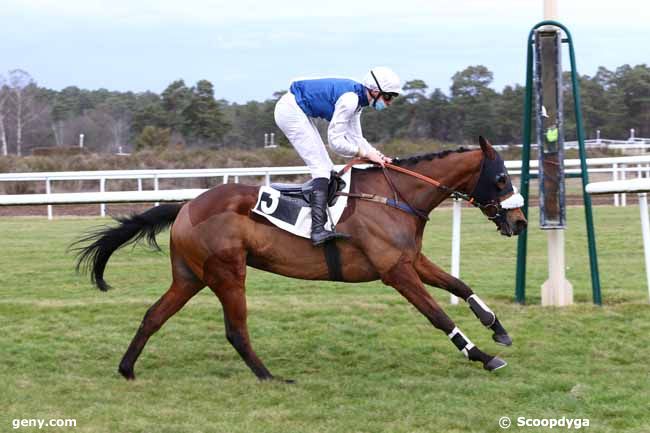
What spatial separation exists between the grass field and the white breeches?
1367 millimetres

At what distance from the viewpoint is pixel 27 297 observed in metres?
8.39

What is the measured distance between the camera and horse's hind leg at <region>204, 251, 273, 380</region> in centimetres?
580

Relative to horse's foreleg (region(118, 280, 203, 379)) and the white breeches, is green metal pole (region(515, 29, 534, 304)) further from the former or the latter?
horse's foreleg (region(118, 280, 203, 379))

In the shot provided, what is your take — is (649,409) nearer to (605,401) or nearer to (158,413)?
(605,401)

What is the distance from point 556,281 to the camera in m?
7.44

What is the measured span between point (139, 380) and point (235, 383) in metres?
0.65

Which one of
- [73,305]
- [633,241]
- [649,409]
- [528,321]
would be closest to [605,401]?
[649,409]

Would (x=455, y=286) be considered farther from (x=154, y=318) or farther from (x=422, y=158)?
(x=154, y=318)

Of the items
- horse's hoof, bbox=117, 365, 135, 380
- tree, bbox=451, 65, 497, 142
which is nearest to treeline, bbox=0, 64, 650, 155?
tree, bbox=451, 65, 497, 142

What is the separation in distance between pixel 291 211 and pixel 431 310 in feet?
3.59

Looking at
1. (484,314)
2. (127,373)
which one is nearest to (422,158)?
(484,314)

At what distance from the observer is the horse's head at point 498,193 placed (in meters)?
6.00

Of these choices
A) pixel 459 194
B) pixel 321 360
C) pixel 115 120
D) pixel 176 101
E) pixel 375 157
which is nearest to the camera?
pixel 375 157

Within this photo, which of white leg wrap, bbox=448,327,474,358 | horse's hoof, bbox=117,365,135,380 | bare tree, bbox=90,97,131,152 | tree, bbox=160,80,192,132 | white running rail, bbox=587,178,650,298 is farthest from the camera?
bare tree, bbox=90,97,131,152
